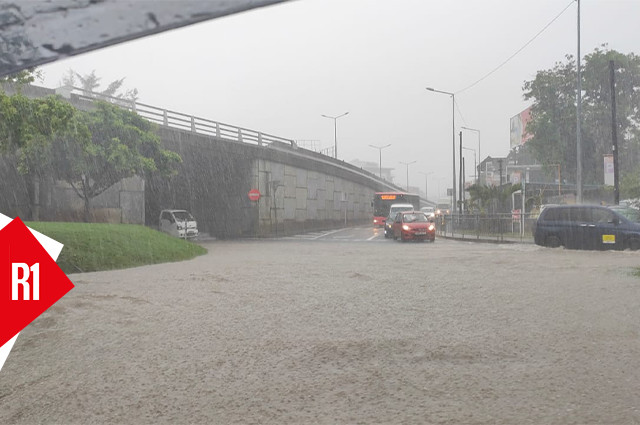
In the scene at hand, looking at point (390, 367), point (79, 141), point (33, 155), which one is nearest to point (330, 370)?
point (390, 367)

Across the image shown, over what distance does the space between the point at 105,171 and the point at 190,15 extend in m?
24.9

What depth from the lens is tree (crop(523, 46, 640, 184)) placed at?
4509 centimetres

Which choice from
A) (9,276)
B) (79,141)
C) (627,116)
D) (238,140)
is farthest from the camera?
(627,116)

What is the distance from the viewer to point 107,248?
16.2m

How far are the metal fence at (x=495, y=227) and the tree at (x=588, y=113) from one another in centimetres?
2068

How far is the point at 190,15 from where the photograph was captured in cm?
217

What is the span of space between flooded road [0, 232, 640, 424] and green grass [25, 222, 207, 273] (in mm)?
3740

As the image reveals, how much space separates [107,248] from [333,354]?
11680mm

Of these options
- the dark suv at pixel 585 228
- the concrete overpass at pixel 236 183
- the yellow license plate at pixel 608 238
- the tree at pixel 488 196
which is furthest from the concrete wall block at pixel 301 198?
the yellow license plate at pixel 608 238

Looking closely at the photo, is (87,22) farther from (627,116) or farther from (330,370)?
(627,116)

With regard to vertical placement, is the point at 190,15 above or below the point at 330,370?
above

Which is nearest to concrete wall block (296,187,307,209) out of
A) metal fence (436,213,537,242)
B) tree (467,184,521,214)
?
tree (467,184,521,214)

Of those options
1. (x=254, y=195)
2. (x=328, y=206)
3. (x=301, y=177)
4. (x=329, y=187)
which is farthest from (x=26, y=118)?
(x=329, y=187)

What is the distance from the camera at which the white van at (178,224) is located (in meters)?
29.9
